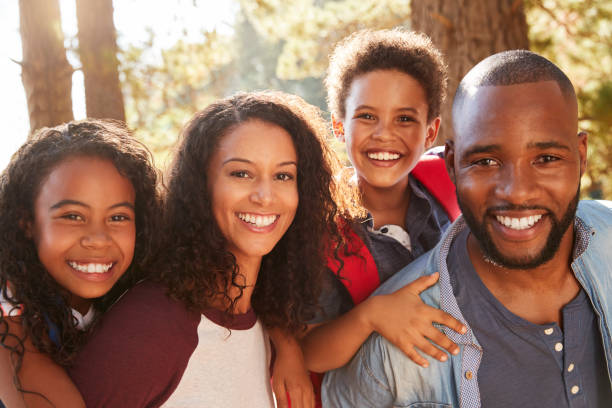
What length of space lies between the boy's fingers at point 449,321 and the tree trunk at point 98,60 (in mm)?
2849

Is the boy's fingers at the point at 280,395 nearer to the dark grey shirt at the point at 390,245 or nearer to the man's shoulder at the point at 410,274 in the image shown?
the dark grey shirt at the point at 390,245

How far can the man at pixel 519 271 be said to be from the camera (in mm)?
2254

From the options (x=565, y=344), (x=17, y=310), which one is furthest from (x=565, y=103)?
(x=17, y=310)

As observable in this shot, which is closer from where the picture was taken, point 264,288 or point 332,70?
point 264,288

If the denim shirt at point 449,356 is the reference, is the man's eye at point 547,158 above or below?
above

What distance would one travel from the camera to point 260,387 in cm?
243

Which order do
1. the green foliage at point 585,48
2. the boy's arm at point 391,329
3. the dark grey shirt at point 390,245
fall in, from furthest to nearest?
the green foliage at point 585,48, the dark grey shirt at point 390,245, the boy's arm at point 391,329

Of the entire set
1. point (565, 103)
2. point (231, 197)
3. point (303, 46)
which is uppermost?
point (303, 46)

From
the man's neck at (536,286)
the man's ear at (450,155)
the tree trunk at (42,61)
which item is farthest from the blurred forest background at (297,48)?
the man's neck at (536,286)

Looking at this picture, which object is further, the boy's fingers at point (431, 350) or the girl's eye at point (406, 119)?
the girl's eye at point (406, 119)

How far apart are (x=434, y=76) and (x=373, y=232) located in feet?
3.39

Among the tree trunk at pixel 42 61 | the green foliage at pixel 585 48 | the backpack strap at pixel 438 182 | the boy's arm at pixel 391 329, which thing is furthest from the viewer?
the green foliage at pixel 585 48

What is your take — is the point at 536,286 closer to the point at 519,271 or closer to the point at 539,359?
the point at 519,271

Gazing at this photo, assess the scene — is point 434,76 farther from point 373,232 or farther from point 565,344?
point 565,344
